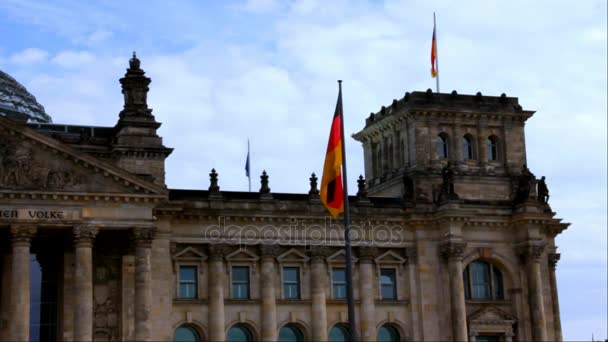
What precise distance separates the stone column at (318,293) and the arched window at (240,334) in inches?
134

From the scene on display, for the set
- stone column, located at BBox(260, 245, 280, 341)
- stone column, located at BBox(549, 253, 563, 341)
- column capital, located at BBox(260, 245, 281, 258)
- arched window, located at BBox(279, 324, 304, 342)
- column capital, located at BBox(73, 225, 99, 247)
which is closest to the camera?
column capital, located at BBox(73, 225, 99, 247)

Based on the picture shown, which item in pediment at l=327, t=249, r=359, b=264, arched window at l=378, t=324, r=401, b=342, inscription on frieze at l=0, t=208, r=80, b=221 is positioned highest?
inscription on frieze at l=0, t=208, r=80, b=221

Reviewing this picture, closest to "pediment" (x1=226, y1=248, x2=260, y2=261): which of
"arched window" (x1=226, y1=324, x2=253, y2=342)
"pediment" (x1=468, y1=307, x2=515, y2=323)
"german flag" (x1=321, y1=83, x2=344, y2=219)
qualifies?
"arched window" (x1=226, y1=324, x2=253, y2=342)

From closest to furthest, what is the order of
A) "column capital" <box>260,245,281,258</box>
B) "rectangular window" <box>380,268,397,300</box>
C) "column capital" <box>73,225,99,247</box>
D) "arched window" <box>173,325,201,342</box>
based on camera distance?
"column capital" <box>73,225,99,247</box>
"arched window" <box>173,325,201,342</box>
"column capital" <box>260,245,281,258</box>
"rectangular window" <box>380,268,397,300</box>

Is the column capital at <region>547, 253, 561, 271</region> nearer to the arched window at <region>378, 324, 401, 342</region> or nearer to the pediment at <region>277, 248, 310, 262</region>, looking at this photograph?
the arched window at <region>378, 324, 401, 342</region>

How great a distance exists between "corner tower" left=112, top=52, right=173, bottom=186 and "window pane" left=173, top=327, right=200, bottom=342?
7578 millimetres

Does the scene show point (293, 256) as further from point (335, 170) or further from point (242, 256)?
point (335, 170)

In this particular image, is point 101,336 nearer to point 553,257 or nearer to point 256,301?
point 256,301

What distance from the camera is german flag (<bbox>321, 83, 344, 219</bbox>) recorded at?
44.5 metres

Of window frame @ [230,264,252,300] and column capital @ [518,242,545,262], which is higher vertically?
column capital @ [518,242,545,262]

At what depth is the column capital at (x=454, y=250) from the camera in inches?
2603

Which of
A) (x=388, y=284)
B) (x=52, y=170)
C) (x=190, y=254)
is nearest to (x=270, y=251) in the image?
(x=190, y=254)

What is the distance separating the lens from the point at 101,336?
59.3 metres

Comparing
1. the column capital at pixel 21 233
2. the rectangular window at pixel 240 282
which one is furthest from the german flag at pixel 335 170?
the rectangular window at pixel 240 282
